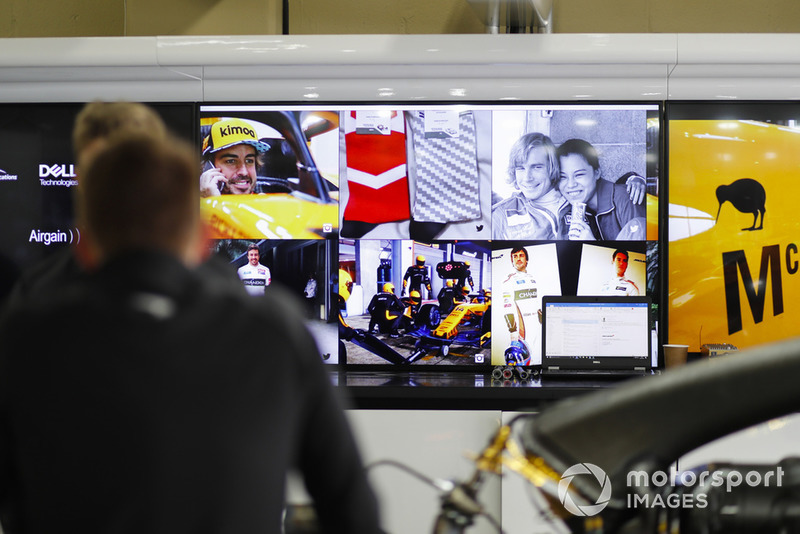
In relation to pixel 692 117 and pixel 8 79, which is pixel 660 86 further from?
pixel 8 79

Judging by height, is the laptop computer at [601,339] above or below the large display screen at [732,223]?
below

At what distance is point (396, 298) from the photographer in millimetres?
3848

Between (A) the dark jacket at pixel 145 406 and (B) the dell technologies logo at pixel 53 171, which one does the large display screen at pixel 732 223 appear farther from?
(A) the dark jacket at pixel 145 406

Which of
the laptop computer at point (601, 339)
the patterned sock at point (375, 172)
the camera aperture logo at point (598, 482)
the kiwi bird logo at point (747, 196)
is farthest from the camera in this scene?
the patterned sock at point (375, 172)

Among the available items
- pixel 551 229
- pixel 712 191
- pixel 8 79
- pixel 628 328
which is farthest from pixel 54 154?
pixel 712 191

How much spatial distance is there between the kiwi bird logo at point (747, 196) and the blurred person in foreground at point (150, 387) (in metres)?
3.44

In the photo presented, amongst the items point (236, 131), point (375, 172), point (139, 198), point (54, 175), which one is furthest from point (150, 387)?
point (54, 175)

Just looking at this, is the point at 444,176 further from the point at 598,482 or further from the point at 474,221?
the point at 598,482

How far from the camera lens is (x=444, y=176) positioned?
12.5 feet

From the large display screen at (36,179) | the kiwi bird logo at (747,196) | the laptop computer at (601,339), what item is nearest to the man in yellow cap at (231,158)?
the large display screen at (36,179)

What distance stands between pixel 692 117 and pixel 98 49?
2821mm

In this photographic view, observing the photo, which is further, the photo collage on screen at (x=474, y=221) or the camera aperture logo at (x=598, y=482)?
the photo collage on screen at (x=474, y=221)

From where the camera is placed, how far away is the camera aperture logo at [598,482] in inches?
23.7

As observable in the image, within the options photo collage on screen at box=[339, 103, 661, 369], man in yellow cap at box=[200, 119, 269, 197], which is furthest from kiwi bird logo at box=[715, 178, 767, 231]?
man in yellow cap at box=[200, 119, 269, 197]
